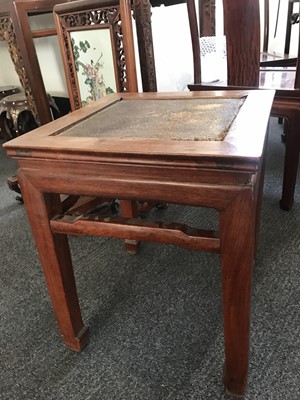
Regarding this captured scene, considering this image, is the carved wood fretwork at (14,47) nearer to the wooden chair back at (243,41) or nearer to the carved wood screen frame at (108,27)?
the carved wood screen frame at (108,27)

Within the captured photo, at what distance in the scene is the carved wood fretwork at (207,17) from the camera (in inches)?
71.6

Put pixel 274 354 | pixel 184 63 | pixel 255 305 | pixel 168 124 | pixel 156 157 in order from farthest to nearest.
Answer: pixel 184 63
pixel 255 305
pixel 274 354
pixel 168 124
pixel 156 157

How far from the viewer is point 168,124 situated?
0.67 metres

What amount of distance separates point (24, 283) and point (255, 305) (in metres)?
0.67

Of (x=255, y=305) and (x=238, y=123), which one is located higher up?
(x=238, y=123)

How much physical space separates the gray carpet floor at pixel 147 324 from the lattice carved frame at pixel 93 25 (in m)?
0.54

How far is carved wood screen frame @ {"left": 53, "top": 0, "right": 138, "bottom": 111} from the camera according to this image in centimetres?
99

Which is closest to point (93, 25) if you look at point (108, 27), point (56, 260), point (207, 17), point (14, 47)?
point (108, 27)

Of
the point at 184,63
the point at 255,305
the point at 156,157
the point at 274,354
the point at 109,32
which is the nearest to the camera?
the point at 156,157

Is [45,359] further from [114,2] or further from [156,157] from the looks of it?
[114,2]

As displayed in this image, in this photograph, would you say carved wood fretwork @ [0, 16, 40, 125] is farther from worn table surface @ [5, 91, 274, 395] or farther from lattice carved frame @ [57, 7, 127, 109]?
worn table surface @ [5, 91, 274, 395]

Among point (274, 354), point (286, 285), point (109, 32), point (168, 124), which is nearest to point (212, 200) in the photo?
point (168, 124)

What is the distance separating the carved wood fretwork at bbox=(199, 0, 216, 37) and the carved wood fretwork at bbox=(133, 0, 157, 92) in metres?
0.88

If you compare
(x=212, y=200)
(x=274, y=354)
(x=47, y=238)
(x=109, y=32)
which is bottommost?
(x=274, y=354)
